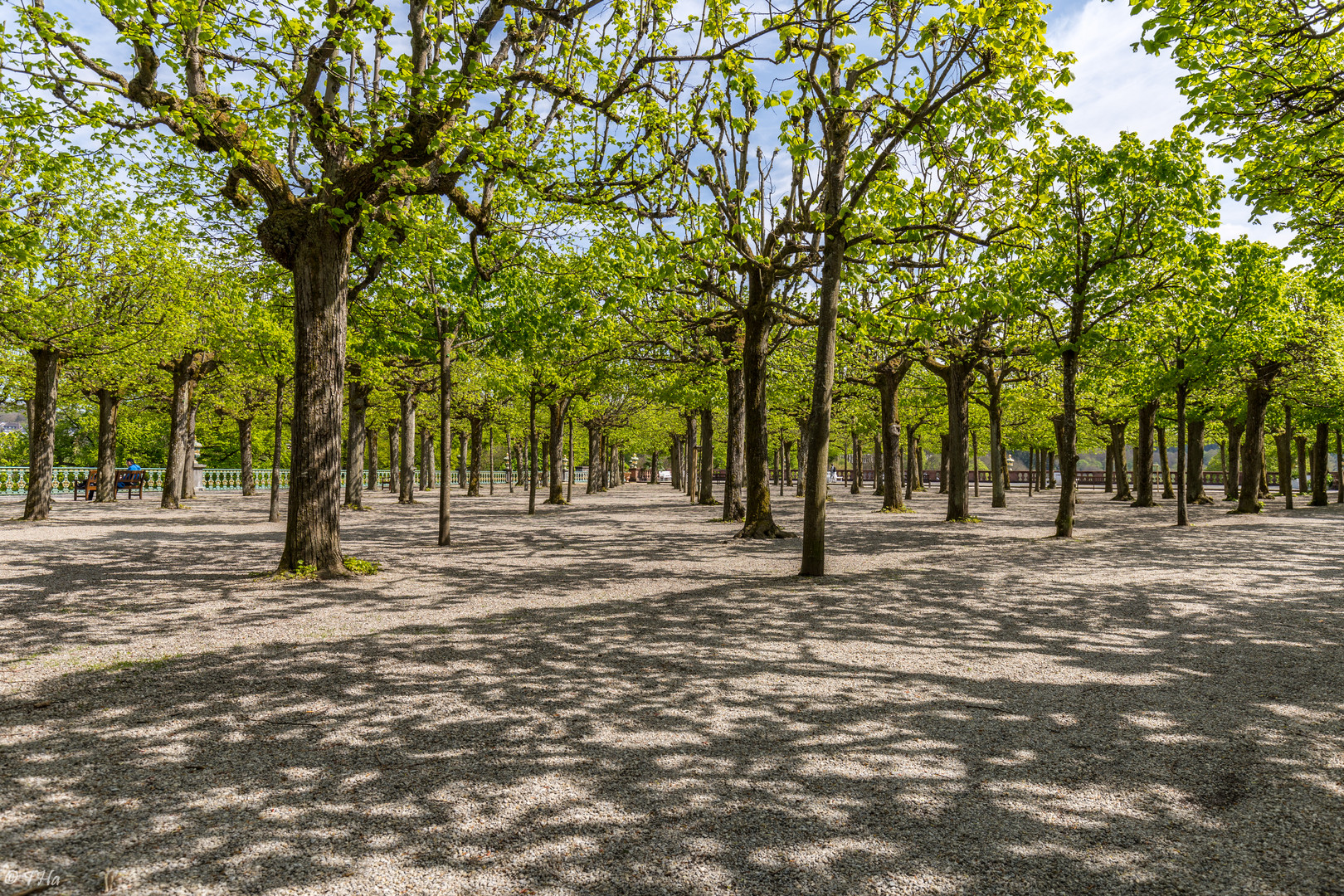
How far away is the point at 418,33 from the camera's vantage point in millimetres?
9617

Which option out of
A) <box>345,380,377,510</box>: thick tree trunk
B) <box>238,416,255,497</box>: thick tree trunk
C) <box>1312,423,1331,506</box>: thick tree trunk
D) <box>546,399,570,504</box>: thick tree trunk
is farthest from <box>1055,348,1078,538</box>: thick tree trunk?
<box>238,416,255,497</box>: thick tree trunk

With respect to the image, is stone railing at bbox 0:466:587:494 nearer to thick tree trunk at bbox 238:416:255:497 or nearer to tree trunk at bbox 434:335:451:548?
thick tree trunk at bbox 238:416:255:497

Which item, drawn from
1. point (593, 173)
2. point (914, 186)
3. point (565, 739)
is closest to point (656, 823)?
point (565, 739)

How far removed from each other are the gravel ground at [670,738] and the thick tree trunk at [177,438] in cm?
1677

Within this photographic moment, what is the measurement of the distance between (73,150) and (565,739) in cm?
993

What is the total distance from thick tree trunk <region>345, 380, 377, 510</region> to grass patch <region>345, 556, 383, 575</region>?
418 inches

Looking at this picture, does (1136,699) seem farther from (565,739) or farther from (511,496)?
(511,496)

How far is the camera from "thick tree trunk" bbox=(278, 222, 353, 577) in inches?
386

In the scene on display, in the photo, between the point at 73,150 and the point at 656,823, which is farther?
the point at 73,150

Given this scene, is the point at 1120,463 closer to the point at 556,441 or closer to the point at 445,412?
the point at 556,441

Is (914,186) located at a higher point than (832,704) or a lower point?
higher

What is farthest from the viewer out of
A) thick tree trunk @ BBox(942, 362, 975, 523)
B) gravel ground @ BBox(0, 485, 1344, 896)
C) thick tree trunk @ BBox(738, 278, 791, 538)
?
thick tree trunk @ BBox(942, 362, 975, 523)

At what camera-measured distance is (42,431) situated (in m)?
19.2

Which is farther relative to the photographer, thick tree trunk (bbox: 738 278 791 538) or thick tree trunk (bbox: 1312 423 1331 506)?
thick tree trunk (bbox: 1312 423 1331 506)
